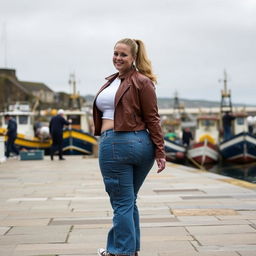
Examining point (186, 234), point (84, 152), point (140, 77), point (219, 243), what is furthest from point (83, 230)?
point (84, 152)

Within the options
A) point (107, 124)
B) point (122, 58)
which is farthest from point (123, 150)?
point (122, 58)

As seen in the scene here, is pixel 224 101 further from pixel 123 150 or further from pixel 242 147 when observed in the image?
pixel 123 150

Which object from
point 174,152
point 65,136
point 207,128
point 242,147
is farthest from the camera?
point 207,128

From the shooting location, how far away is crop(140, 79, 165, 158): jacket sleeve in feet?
12.3

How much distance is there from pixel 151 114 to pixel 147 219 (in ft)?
8.48

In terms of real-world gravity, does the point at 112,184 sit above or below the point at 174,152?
above

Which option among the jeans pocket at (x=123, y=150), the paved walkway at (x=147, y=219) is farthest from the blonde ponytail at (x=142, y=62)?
the paved walkway at (x=147, y=219)

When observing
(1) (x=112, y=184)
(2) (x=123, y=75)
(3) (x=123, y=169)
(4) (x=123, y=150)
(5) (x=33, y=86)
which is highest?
(5) (x=33, y=86)

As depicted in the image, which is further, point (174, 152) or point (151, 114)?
point (174, 152)

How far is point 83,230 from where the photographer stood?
5.45 meters

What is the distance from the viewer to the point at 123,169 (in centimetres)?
371

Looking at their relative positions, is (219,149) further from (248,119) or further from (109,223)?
(109,223)

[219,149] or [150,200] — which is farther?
[219,149]

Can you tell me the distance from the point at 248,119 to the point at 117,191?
38.7 m
